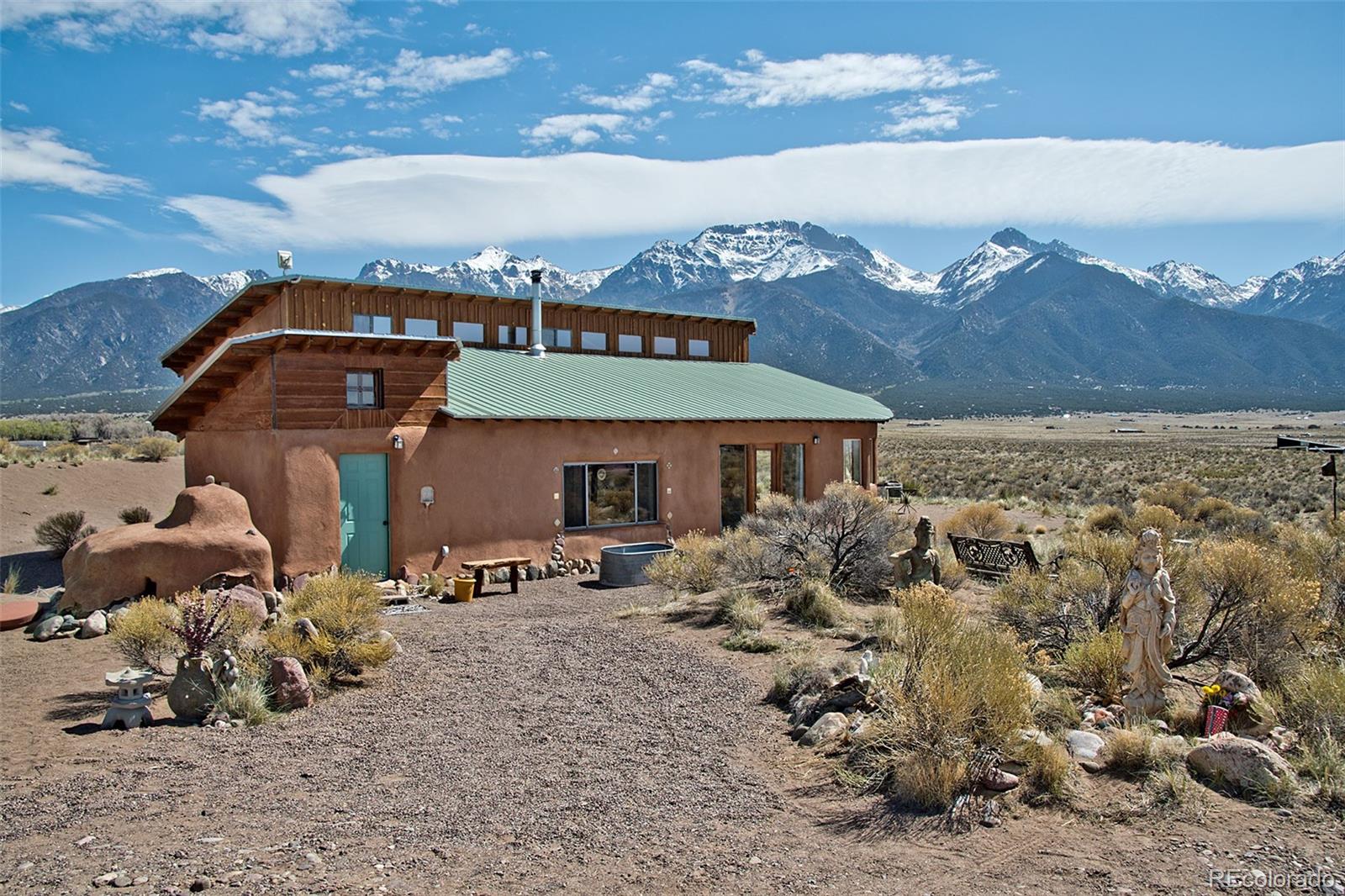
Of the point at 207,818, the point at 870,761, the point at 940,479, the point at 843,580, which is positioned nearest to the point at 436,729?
the point at 207,818

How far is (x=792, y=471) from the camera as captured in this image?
22422 mm

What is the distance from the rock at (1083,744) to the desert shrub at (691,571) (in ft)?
24.7

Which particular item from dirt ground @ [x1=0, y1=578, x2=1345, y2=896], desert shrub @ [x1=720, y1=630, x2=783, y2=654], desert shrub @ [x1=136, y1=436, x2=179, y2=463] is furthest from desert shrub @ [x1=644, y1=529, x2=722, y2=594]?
desert shrub @ [x1=136, y1=436, x2=179, y2=463]

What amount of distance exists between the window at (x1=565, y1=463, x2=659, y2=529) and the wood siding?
531 centimetres

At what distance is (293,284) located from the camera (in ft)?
58.6

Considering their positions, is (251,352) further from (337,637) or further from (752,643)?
(752,643)

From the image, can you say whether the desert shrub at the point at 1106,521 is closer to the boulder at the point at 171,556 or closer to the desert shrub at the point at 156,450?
the boulder at the point at 171,556

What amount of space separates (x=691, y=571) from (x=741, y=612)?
275 cm

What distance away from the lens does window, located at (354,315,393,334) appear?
768 inches

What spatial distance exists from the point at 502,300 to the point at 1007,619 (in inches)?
581

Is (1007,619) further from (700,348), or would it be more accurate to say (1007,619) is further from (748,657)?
(700,348)

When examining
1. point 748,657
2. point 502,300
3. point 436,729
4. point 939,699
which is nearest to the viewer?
point 939,699

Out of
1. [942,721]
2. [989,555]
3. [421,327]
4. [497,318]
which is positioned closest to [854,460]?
[989,555]

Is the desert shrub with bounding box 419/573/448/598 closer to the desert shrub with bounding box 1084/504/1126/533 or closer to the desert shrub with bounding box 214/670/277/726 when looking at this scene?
the desert shrub with bounding box 214/670/277/726
